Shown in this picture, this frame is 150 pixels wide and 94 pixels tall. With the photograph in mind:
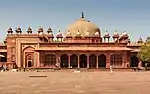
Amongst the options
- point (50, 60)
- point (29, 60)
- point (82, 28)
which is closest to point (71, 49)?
point (50, 60)

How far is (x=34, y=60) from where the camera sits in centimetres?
6397

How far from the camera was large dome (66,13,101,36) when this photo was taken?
2773 inches

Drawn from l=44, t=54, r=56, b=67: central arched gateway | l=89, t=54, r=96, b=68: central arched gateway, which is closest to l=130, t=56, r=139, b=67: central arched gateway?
l=89, t=54, r=96, b=68: central arched gateway

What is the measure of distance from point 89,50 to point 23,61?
13.5 m

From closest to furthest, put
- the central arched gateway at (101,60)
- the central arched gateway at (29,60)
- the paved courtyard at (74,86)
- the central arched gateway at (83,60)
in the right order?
1. the paved courtyard at (74,86)
2. the central arched gateway at (83,60)
3. the central arched gateway at (101,60)
4. the central arched gateway at (29,60)

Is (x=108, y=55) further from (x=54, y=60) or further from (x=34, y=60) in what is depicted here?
(x=34, y=60)

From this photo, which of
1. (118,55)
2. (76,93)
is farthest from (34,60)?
(76,93)

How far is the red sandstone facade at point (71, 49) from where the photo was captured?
5862 centimetres

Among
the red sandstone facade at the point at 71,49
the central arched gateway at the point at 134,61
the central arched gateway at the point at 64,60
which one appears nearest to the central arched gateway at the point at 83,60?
the red sandstone facade at the point at 71,49

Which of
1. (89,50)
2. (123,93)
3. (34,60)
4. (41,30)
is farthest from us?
(41,30)

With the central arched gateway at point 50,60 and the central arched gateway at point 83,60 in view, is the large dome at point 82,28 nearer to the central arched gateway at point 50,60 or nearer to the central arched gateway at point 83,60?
the central arched gateway at point 83,60

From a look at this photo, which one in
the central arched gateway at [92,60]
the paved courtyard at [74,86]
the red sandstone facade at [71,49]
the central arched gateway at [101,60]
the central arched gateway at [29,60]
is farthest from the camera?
the central arched gateway at [29,60]

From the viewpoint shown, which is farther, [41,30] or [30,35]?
[41,30]

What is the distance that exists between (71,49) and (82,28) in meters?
13.4
